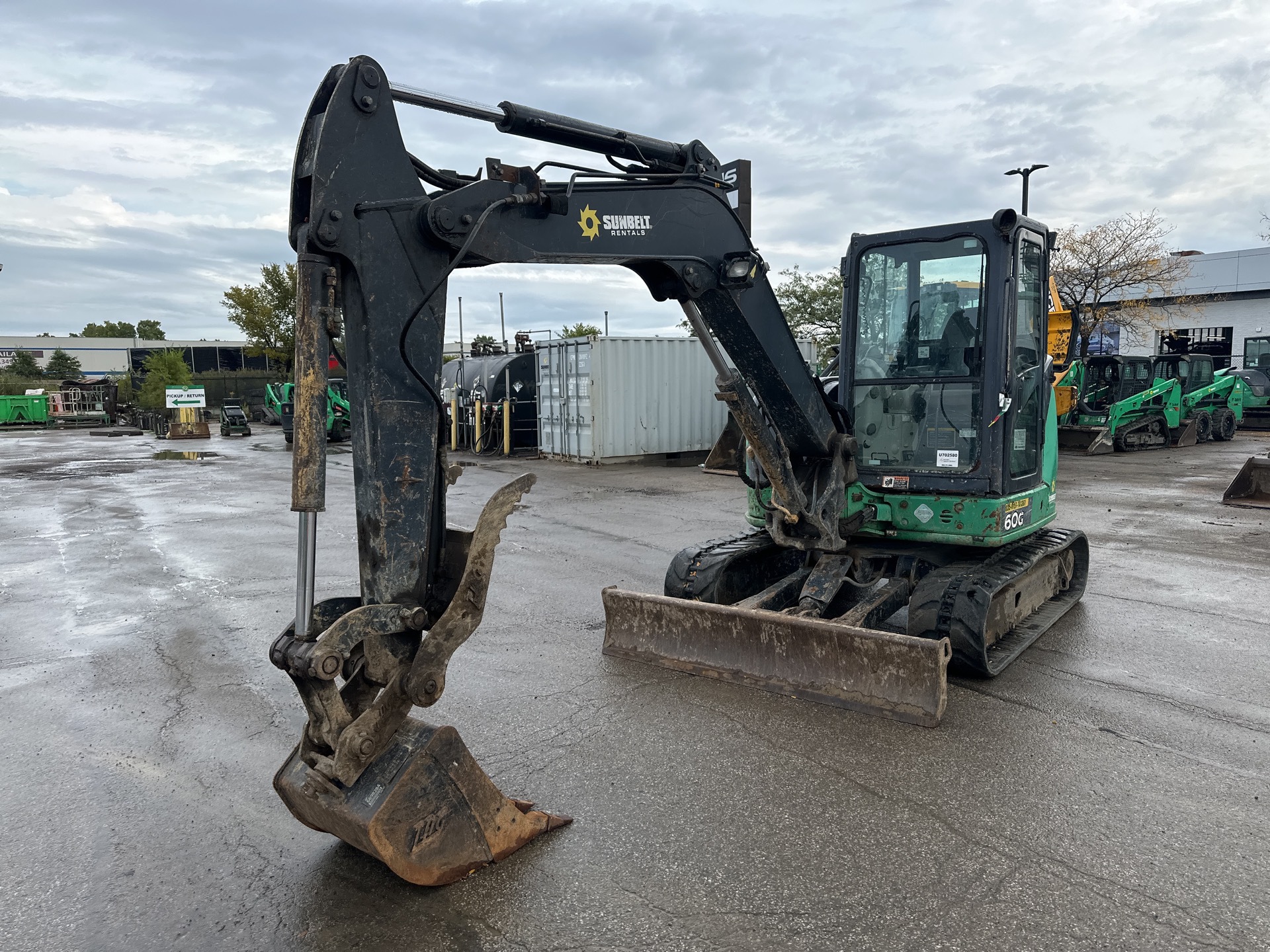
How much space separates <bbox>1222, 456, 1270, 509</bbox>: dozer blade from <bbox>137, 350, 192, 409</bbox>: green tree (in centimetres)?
4568

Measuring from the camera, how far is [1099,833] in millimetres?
3730

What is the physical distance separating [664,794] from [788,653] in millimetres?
1461

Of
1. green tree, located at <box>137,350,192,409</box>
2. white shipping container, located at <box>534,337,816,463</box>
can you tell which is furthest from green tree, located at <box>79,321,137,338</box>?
white shipping container, located at <box>534,337,816,463</box>

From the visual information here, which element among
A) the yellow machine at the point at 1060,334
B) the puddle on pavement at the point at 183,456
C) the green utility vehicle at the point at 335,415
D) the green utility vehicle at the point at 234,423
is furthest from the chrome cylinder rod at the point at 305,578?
the green utility vehicle at the point at 234,423

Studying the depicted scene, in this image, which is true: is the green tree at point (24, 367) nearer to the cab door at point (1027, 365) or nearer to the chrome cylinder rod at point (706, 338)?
the chrome cylinder rod at point (706, 338)

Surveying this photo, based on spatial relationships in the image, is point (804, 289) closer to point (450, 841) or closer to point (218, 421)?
point (218, 421)

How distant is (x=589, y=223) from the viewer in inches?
166

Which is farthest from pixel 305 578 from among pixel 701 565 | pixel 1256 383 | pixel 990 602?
pixel 1256 383

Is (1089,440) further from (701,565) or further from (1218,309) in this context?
(1218,309)

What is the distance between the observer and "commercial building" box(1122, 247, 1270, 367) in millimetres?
37719

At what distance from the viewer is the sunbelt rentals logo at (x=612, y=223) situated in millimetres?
4207

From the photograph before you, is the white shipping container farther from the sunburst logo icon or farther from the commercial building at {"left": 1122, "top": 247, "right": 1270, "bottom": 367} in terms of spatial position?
the commercial building at {"left": 1122, "top": 247, "right": 1270, "bottom": 367}

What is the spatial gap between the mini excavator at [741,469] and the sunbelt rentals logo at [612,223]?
0.01m

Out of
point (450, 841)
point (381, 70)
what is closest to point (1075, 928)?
point (450, 841)
